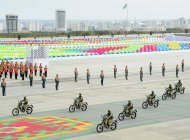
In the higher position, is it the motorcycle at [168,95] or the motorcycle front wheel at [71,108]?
the motorcycle at [168,95]

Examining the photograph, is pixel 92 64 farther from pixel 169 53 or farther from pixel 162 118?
pixel 162 118

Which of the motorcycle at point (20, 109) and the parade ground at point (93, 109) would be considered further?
the motorcycle at point (20, 109)

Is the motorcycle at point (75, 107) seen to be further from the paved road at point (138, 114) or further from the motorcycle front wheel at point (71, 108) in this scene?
the paved road at point (138, 114)

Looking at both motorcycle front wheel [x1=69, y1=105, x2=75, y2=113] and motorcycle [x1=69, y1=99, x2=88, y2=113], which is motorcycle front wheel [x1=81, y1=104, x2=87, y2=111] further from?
motorcycle front wheel [x1=69, y1=105, x2=75, y2=113]

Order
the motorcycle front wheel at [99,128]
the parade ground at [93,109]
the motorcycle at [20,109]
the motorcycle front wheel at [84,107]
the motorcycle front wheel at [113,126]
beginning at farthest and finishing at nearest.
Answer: the motorcycle front wheel at [84,107] → the motorcycle at [20,109] → the motorcycle front wheel at [113,126] → the motorcycle front wheel at [99,128] → the parade ground at [93,109]

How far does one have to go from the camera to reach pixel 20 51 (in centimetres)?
6862

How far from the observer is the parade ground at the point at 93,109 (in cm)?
2106

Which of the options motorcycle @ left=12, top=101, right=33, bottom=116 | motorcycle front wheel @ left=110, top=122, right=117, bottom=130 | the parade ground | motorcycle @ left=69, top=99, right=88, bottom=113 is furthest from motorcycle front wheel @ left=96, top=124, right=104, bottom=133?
motorcycle @ left=12, top=101, right=33, bottom=116

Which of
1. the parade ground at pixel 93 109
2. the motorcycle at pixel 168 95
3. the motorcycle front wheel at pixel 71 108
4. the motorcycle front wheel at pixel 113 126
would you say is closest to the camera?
the parade ground at pixel 93 109

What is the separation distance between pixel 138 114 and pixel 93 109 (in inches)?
121

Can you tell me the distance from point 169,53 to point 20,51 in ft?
85.7

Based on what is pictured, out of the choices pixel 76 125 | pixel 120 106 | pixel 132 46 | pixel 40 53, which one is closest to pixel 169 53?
pixel 132 46

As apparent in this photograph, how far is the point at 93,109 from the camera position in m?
27.5

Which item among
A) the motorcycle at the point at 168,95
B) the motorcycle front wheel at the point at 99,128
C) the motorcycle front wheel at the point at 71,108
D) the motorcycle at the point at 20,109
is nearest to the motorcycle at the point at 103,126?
the motorcycle front wheel at the point at 99,128
